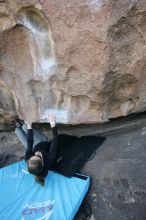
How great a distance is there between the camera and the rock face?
240 centimetres

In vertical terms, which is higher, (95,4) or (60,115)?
(95,4)

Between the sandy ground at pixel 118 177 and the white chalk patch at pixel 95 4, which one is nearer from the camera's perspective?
the white chalk patch at pixel 95 4

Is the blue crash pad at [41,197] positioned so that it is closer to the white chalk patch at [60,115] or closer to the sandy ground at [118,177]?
the sandy ground at [118,177]

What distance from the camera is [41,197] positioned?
265 centimetres

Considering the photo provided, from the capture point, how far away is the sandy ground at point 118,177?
2.46 meters

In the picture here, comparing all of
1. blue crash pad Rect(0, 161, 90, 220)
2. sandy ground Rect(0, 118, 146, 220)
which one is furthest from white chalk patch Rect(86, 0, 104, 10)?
blue crash pad Rect(0, 161, 90, 220)

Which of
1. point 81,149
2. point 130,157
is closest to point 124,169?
point 130,157

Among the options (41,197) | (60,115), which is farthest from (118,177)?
(60,115)

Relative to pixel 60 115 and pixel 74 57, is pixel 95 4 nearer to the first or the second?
pixel 74 57

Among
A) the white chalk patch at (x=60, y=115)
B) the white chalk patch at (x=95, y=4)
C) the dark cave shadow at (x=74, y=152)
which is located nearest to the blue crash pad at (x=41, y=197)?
the dark cave shadow at (x=74, y=152)

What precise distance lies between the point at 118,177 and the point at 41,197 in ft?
2.09

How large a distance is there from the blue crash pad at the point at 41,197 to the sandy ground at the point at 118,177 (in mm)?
109

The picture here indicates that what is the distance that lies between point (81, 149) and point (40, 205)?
0.68m

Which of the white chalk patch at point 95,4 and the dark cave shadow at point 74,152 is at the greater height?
the white chalk patch at point 95,4
